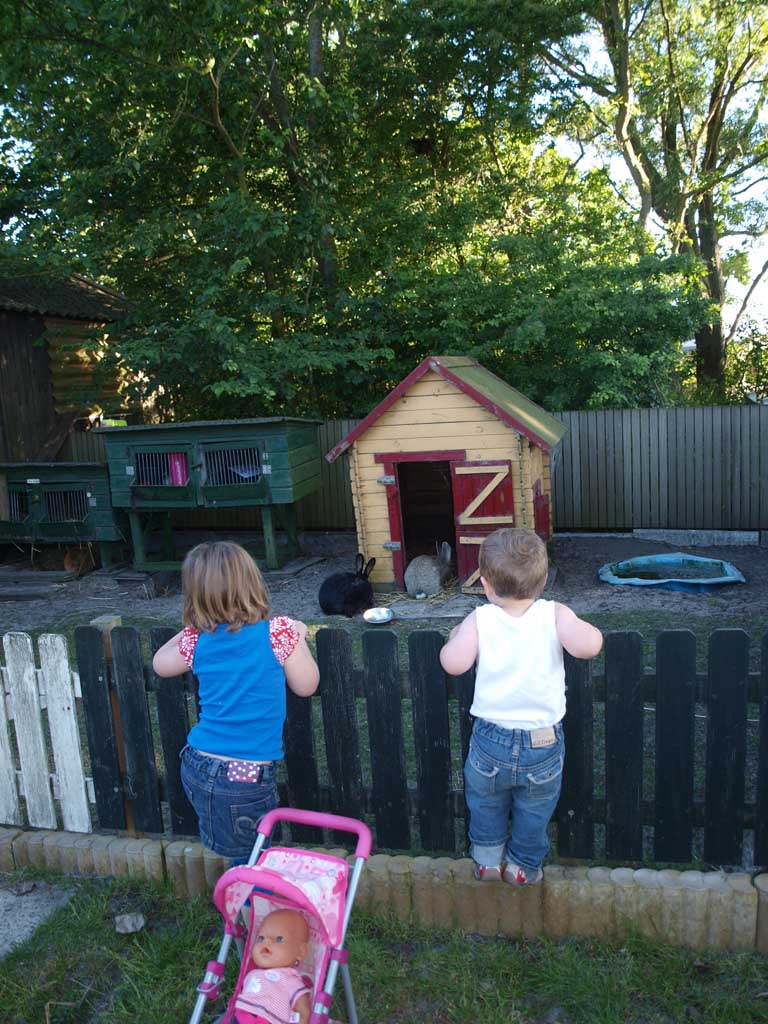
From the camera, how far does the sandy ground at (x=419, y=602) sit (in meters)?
7.52

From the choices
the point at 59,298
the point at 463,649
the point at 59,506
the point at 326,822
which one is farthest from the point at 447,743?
the point at 59,298

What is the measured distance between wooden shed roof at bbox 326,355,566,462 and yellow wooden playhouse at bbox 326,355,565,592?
12 mm

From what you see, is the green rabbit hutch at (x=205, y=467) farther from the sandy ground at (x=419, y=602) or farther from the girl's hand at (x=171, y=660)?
the girl's hand at (x=171, y=660)

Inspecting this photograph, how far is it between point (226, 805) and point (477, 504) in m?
6.00

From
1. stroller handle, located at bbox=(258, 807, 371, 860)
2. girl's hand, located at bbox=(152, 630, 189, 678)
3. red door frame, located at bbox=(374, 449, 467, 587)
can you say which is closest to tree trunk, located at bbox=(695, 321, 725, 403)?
red door frame, located at bbox=(374, 449, 467, 587)

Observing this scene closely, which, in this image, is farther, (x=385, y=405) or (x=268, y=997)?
(x=385, y=405)

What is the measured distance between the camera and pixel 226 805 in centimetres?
267

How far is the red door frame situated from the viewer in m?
8.40

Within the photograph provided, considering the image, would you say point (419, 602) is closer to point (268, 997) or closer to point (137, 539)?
point (137, 539)

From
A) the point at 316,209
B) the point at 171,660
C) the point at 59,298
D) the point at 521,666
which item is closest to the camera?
the point at 521,666

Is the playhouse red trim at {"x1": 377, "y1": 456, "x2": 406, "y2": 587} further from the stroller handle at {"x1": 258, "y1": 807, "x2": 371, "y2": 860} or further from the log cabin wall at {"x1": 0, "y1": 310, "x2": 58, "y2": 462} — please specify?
the log cabin wall at {"x1": 0, "y1": 310, "x2": 58, "y2": 462}

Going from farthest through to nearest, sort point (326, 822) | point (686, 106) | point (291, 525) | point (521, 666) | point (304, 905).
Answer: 1. point (686, 106)
2. point (291, 525)
3. point (521, 666)
4. point (326, 822)
5. point (304, 905)

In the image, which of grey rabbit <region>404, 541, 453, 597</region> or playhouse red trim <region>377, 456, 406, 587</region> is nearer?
grey rabbit <region>404, 541, 453, 597</region>

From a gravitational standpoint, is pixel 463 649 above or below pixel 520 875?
above
